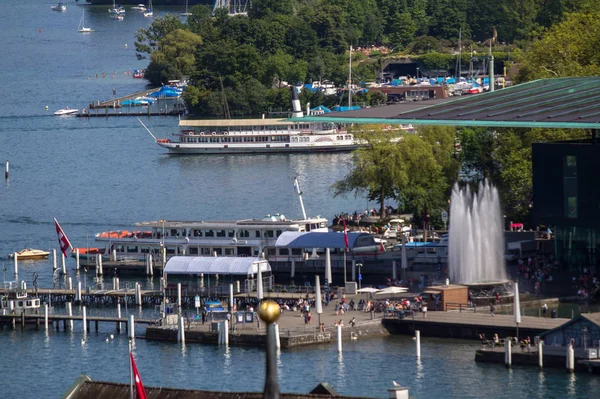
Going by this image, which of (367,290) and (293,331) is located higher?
(367,290)

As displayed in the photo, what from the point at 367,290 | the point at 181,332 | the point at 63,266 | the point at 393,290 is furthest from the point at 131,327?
the point at 63,266

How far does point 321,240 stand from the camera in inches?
3268

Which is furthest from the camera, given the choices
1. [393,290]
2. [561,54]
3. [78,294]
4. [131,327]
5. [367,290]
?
[561,54]

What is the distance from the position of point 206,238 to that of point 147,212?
1672 cm

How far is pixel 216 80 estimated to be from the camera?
536 ft

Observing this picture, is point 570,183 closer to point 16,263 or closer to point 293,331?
point 293,331

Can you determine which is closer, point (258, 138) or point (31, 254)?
point (31, 254)

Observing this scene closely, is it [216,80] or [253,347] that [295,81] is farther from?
[253,347]

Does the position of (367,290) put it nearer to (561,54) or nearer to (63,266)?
(63,266)

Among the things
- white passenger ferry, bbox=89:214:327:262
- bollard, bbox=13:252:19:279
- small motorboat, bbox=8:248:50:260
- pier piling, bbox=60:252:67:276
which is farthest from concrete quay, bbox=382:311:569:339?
small motorboat, bbox=8:248:50:260

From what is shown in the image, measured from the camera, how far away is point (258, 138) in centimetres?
13738

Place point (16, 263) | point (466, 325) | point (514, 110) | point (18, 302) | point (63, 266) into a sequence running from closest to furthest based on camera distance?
point (466, 325) < point (514, 110) < point (18, 302) < point (16, 263) < point (63, 266)

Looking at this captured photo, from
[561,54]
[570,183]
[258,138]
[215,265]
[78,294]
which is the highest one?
[561,54]

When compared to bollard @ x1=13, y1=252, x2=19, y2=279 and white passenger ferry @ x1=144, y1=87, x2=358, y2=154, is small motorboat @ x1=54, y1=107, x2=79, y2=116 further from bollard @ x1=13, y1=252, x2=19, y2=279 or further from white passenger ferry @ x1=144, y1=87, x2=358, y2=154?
bollard @ x1=13, y1=252, x2=19, y2=279
